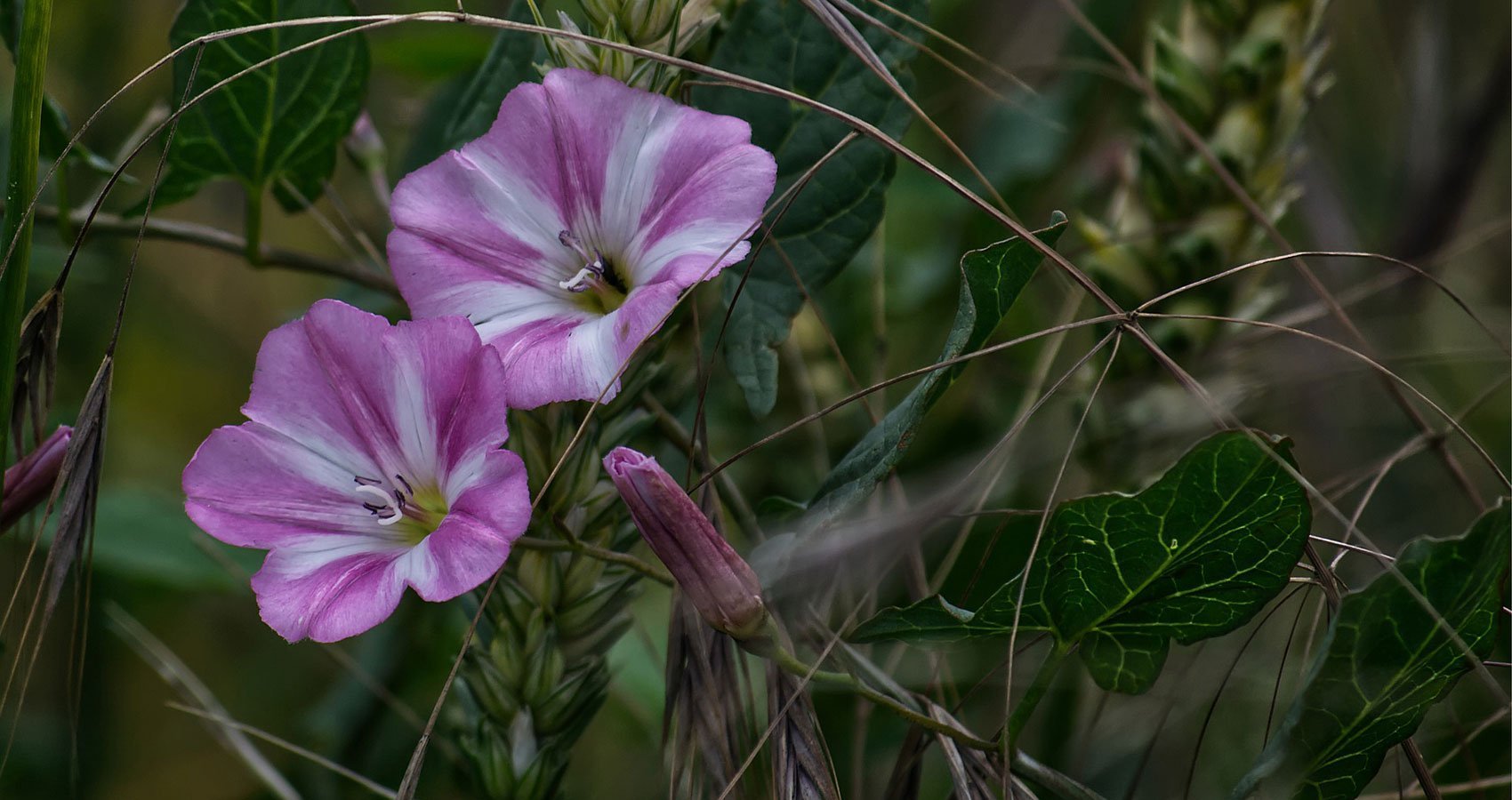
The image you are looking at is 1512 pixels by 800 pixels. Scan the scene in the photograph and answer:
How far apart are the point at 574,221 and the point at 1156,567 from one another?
1.00ft

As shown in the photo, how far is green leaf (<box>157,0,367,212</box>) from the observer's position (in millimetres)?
637

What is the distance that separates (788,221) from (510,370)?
21 centimetres

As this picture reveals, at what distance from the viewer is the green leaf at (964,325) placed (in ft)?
1.59

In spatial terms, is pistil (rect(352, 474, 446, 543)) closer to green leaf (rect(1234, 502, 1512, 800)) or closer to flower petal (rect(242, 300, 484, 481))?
flower petal (rect(242, 300, 484, 481))

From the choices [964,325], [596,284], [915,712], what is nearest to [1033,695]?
[915,712]

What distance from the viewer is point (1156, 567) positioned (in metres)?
0.49

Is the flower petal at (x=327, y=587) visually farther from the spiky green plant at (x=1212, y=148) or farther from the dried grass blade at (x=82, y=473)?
the spiky green plant at (x=1212, y=148)

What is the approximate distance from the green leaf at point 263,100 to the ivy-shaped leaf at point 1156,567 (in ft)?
1.46

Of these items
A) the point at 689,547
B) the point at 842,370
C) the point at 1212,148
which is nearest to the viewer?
the point at 689,547

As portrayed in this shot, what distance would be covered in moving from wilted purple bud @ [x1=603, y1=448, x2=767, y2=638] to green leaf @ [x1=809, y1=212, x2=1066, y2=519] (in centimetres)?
5

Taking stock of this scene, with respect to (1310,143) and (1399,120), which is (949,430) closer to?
(1310,143)

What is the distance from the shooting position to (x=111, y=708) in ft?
3.47

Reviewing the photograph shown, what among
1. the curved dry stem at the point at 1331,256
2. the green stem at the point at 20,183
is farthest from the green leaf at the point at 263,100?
the curved dry stem at the point at 1331,256

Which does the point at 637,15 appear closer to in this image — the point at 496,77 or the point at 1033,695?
the point at 496,77
